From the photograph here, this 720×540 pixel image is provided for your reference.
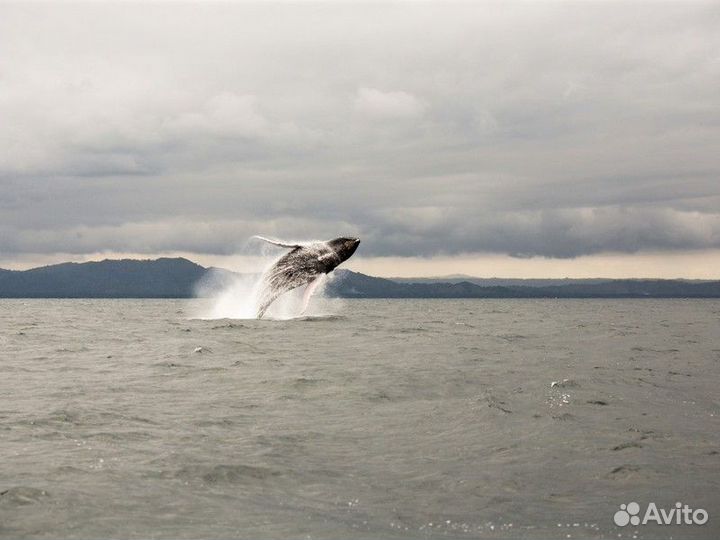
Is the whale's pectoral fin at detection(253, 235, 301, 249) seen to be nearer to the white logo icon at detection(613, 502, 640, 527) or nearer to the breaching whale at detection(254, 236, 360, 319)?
the breaching whale at detection(254, 236, 360, 319)

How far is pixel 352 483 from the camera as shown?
9.11 metres

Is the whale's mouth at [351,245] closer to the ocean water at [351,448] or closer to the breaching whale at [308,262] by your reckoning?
the breaching whale at [308,262]


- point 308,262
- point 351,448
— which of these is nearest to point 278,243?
point 308,262

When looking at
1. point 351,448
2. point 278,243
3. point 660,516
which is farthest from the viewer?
point 278,243

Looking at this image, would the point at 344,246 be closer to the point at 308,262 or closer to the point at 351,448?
the point at 308,262

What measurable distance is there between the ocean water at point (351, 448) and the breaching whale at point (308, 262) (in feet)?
42.5

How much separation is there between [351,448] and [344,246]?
23.5 m

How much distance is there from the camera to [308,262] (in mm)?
34781

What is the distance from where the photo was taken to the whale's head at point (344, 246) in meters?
34.0

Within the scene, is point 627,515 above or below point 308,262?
below

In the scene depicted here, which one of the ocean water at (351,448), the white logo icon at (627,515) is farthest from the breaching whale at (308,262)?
the white logo icon at (627,515)

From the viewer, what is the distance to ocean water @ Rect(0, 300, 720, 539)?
773 centimetres

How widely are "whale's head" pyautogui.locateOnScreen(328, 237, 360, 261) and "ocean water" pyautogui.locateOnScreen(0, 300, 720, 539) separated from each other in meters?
12.8

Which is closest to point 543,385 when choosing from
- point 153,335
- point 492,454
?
point 492,454
